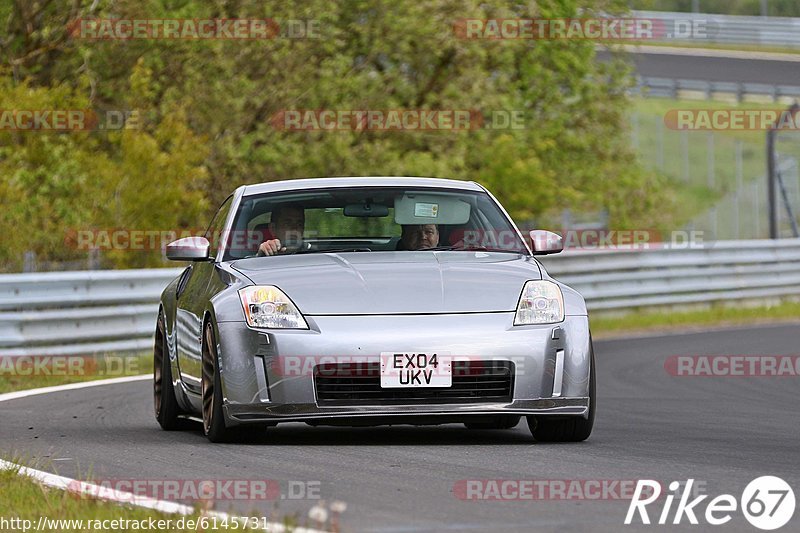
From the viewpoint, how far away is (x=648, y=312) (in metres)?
23.1

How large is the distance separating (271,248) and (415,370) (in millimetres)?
1623

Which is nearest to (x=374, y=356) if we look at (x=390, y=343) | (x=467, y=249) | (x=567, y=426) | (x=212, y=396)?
(x=390, y=343)

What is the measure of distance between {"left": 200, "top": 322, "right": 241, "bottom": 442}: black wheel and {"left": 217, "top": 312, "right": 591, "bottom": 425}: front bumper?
0.41ft

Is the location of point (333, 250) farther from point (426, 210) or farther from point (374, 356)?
point (374, 356)

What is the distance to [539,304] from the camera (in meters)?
8.92

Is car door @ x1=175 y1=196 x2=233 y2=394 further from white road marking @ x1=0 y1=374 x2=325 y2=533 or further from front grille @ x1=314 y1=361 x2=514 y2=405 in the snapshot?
white road marking @ x1=0 y1=374 x2=325 y2=533

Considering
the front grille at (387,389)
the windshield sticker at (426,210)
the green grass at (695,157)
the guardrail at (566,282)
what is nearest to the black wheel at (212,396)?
the front grille at (387,389)

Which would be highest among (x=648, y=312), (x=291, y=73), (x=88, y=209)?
(x=291, y=73)

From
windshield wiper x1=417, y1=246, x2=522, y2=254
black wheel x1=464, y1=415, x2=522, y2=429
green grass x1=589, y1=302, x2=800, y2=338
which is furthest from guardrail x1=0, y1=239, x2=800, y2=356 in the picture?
windshield wiper x1=417, y1=246, x2=522, y2=254

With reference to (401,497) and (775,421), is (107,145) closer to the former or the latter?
(775,421)

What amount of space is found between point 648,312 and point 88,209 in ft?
23.9

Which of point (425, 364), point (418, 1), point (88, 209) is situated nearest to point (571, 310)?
point (425, 364)

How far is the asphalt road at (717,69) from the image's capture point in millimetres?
54347

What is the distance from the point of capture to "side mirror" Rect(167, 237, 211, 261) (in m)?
10.0
